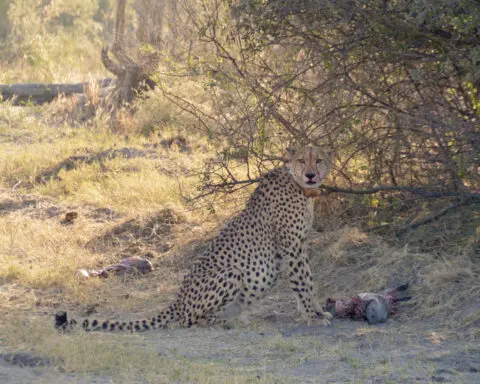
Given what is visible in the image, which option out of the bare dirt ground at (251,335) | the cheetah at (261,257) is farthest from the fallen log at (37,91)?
the cheetah at (261,257)

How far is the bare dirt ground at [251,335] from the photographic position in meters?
3.93

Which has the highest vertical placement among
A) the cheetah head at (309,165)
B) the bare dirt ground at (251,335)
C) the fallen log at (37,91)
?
the fallen log at (37,91)

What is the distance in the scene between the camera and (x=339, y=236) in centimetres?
650

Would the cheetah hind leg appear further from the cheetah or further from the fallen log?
the fallen log

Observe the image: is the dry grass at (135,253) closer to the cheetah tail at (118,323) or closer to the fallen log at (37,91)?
the cheetah tail at (118,323)

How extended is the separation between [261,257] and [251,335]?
0.62 m

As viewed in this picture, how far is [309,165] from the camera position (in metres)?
5.33

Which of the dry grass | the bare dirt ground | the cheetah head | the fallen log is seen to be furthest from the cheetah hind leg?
the fallen log

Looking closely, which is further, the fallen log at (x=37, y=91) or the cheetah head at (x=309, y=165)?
the fallen log at (x=37, y=91)

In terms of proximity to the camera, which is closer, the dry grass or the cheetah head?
the dry grass

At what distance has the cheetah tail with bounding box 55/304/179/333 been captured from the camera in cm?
466

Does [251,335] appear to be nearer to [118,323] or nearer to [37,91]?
[118,323]

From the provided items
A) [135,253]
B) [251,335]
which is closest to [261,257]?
[251,335]

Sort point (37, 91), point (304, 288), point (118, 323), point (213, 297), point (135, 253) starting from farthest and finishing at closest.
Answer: point (37, 91) < point (135, 253) < point (304, 288) < point (213, 297) < point (118, 323)
